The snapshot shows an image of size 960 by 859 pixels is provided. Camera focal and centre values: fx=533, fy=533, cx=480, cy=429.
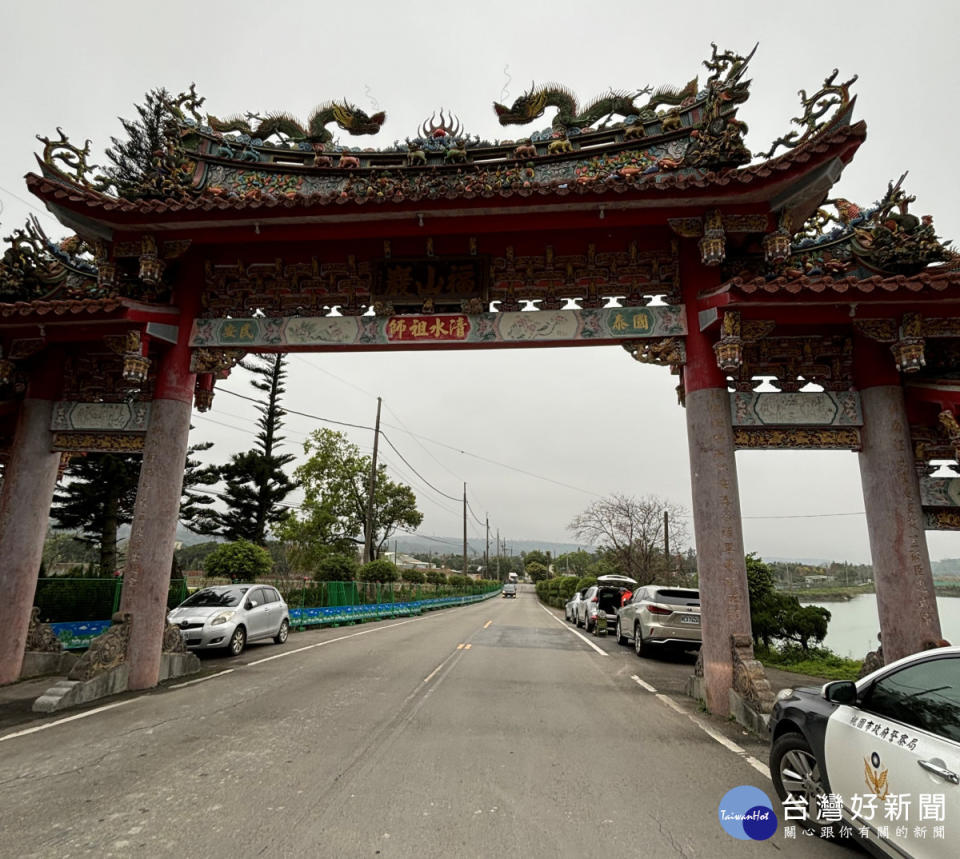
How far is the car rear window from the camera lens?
39.7ft

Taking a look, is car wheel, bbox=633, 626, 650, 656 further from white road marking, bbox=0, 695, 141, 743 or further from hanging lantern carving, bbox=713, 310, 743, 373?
white road marking, bbox=0, 695, 141, 743

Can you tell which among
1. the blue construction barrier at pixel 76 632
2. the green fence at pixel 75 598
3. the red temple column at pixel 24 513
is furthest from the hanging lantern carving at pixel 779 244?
the blue construction barrier at pixel 76 632

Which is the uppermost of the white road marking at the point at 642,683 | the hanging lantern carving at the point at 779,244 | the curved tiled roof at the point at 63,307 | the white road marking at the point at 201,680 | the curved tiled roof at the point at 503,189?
the curved tiled roof at the point at 503,189

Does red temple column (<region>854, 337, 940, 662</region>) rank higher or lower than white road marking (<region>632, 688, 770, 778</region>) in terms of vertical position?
higher

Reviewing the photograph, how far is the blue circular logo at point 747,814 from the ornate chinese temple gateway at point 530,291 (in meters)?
2.01

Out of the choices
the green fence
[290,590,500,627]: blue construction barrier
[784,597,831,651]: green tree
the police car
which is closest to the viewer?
the police car

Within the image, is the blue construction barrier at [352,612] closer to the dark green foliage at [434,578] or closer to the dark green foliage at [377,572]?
the dark green foliage at [377,572]

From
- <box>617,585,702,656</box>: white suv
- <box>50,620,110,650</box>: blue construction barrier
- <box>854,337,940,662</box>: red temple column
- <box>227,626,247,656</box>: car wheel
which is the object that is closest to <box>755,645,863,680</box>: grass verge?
<box>617,585,702,656</box>: white suv

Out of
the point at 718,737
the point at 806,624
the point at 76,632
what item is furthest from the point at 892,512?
the point at 76,632

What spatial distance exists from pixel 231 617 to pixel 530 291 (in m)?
9.36

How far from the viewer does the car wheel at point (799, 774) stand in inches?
140

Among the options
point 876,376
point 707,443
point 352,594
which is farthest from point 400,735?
point 352,594

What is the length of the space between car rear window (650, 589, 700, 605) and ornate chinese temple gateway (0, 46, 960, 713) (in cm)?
561

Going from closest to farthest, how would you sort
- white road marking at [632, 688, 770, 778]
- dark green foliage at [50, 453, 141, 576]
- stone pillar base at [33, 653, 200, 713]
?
white road marking at [632, 688, 770, 778] → stone pillar base at [33, 653, 200, 713] → dark green foliage at [50, 453, 141, 576]
